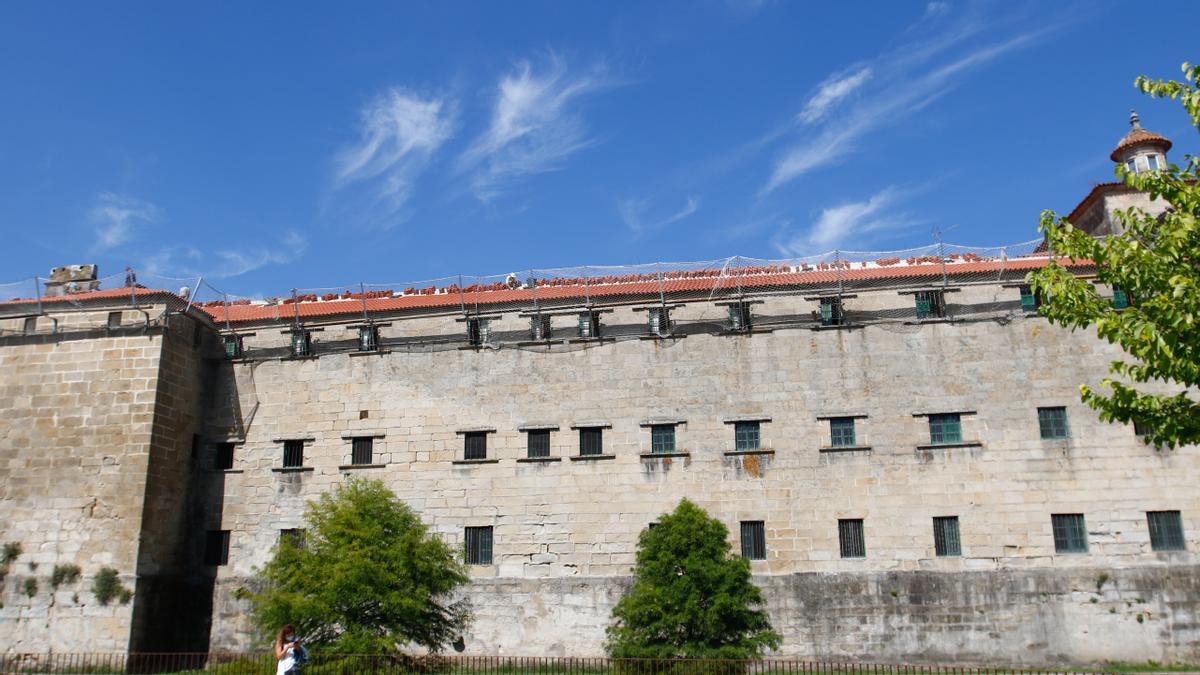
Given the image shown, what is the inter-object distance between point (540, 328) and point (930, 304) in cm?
1083

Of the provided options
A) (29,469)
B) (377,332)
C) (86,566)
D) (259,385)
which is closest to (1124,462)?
(377,332)

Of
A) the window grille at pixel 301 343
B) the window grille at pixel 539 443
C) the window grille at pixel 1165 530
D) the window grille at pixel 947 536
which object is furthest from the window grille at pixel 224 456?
the window grille at pixel 1165 530

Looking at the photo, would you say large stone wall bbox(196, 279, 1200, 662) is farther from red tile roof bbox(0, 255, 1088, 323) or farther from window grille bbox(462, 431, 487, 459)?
red tile roof bbox(0, 255, 1088, 323)

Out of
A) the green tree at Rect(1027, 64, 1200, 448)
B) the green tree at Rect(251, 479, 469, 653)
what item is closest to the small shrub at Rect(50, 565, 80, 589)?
the green tree at Rect(251, 479, 469, 653)

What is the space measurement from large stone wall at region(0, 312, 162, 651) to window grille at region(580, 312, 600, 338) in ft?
38.0

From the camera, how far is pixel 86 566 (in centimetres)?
2295

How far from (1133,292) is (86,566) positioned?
2376cm

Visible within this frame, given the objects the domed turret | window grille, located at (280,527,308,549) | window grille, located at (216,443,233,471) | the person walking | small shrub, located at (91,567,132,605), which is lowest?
the person walking

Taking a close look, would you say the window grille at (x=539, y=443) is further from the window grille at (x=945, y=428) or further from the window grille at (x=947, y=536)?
the window grille at (x=947, y=536)

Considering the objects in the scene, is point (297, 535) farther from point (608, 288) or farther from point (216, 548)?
point (608, 288)

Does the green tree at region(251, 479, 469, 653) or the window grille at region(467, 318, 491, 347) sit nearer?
the green tree at region(251, 479, 469, 653)

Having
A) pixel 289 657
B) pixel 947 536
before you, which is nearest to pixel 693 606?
pixel 947 536

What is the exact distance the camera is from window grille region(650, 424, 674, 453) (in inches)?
953

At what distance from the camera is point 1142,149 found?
101ft
